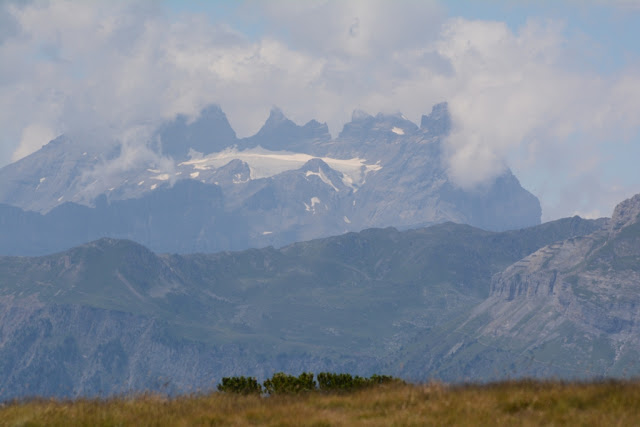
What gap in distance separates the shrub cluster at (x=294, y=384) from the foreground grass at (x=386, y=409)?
295 centimetres

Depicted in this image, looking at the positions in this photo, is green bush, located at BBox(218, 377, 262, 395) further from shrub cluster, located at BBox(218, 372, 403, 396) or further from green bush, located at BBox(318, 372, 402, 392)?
green bush, located at BBox(318, 372, 402, 392)

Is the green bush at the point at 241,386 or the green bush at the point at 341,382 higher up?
the green bush at the point at 241,386

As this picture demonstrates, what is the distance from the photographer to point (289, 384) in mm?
28469

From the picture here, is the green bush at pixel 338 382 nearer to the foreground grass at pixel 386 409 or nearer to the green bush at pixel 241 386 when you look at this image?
the green bush at pixel 241 386

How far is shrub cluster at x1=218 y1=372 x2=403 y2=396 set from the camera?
28250 millimetres

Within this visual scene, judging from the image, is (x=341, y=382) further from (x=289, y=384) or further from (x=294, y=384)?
(x=289, y=384)

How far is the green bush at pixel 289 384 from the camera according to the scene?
2795 centimetres

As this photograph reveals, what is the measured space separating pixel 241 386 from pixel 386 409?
8.43 metres

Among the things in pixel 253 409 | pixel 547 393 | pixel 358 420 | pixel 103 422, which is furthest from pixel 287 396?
pixel 547 393

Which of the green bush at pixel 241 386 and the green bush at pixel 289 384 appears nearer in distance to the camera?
the green bush at pixel 289 384

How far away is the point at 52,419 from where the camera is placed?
21.2m

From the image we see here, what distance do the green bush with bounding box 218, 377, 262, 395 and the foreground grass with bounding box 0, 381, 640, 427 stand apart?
3557 millimetres

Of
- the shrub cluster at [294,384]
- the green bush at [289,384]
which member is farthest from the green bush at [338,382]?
the green bush at [289,384]

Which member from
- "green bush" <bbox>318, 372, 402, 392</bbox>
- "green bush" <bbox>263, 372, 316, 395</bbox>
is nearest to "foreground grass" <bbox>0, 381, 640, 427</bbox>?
"green bush" <bbox>263, 372, 316, 395</bbox>
